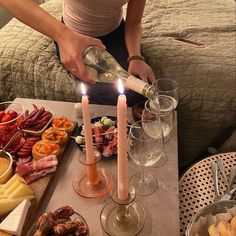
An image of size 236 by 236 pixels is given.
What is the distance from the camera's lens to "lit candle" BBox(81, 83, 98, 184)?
2.16 feet

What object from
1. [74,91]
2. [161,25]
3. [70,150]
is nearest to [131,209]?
[70,150]

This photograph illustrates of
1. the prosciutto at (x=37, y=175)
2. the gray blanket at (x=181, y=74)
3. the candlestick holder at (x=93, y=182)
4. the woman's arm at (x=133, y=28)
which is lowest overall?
the gray blanket at (x=181, y=74)

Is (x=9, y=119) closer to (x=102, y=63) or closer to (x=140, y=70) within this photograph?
(x=102, y=63)

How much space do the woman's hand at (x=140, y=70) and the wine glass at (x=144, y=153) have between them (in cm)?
37

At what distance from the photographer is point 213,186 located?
3.15 feet

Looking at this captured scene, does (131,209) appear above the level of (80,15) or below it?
below

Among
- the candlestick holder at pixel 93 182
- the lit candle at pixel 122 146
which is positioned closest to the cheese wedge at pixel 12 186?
the candlestick holder at pixel 93 182

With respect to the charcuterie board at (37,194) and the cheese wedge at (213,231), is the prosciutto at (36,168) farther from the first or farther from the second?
the cheese wedge at (213,231)

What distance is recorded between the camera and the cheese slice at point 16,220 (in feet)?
2.25

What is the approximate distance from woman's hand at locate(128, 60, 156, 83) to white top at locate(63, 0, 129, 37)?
0.76ft

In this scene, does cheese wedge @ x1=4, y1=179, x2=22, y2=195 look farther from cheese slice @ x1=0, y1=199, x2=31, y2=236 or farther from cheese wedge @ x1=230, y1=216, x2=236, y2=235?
cheese wedge @ x1=230, y1=216, x2=236, y2=235

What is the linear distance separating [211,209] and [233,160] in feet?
1.27

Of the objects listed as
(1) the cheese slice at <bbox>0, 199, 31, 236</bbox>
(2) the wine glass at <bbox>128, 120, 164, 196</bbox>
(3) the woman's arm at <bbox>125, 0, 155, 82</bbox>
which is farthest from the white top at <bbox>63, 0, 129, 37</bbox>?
(1) the cheese slice at <bbox>0, 199, 31, 236</bbox>

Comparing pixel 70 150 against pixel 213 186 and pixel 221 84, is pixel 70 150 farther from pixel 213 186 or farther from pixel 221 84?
pixel 221 84
